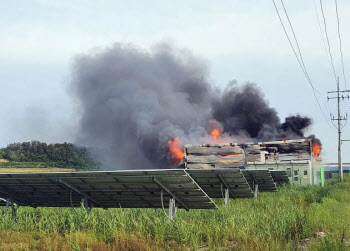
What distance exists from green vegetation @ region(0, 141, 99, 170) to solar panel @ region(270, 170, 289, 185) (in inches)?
1951

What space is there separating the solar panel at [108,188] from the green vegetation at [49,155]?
6687 cm

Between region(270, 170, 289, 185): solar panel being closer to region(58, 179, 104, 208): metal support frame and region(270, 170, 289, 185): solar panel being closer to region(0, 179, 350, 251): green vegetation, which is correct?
region(0, 179, 350, 251): green vegetation

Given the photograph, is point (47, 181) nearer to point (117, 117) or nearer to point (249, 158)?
point (249, 158)

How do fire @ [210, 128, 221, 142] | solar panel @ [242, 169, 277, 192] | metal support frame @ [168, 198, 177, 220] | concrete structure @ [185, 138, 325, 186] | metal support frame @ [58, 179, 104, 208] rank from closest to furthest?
metal support frame @ [168, 198, 177, 220], metal support frame @ [58, 179, 104, 208], solar panel @ [242, 169, 277, 192], concrete structure @ [185, 138, 325, 186], fire @ [210, 128, 221, 142]

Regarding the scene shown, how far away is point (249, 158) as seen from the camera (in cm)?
5250

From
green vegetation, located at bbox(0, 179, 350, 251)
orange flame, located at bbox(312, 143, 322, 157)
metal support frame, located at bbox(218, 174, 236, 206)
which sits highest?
orange flame, located at bbox(312, 143, 322, 157)

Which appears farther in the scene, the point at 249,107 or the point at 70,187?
the point at 249,107

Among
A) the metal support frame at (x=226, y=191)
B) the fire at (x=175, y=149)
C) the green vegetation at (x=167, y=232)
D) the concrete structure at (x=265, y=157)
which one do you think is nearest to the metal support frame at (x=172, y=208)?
the green vegetation at (x=167, y=232)

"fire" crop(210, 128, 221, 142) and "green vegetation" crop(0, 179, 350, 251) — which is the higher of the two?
"fire" crop(210, 128, 221, 142)

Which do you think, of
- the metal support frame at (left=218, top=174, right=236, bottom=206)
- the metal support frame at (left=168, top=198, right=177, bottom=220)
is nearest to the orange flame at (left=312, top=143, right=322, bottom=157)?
the metal support frame at (left=218, top=174, right=236, bottom=206)

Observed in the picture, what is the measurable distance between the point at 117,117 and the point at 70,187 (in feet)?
183

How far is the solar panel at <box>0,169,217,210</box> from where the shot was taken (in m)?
17.2

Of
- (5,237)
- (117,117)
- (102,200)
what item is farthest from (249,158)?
(5,237)

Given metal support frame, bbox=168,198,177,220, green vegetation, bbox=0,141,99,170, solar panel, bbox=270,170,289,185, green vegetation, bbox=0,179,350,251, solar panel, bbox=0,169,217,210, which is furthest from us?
green vegetation, bbox=0,141,99,170
